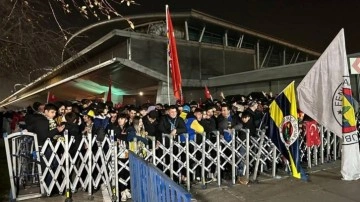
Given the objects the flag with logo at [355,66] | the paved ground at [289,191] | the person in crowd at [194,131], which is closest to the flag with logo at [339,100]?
the paved ground at [289,191]

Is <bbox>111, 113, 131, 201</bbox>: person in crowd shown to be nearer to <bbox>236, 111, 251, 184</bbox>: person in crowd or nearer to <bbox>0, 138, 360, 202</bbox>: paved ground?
<bbox>0, 138, 360, 202</bbox>: paved ground

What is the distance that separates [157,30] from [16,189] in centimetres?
2328

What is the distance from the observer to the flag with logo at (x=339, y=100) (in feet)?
23.2

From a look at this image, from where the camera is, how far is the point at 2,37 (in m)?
5.53

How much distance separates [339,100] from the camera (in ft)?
23.5

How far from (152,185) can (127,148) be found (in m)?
2.86

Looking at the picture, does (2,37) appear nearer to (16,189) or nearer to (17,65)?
(17,65)

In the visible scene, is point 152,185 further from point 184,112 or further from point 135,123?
point 184,112

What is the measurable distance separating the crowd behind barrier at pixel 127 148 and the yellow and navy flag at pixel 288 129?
378mm

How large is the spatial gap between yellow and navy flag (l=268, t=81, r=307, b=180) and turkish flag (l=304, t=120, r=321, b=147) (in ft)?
4.31

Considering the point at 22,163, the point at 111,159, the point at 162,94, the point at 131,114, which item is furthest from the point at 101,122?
the point at 162,94

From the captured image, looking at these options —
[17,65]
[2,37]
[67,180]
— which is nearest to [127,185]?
[67,180]

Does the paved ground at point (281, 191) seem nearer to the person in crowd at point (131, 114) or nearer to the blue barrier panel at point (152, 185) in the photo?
the person in crowd at point (131, 114)

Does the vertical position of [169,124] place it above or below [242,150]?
above
